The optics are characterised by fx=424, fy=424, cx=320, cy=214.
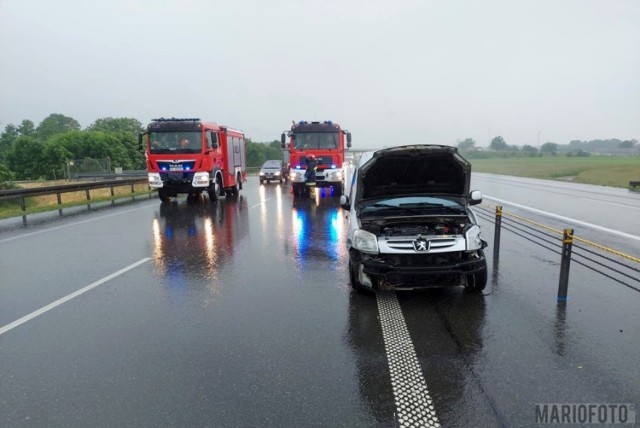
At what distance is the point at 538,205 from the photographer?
54.5ft

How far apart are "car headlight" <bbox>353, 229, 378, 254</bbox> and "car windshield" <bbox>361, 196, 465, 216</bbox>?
64 cm

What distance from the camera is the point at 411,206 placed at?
6.38 m

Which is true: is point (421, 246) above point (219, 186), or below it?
above

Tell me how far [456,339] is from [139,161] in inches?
3837

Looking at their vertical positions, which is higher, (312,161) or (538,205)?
(312,161)

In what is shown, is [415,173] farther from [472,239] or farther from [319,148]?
[319,148]

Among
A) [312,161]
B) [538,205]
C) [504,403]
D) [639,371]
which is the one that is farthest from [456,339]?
[312,161]

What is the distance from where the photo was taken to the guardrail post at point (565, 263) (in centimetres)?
542

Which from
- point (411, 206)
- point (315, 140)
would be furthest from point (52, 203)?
point (411, 206)

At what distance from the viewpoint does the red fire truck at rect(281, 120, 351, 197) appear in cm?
2025

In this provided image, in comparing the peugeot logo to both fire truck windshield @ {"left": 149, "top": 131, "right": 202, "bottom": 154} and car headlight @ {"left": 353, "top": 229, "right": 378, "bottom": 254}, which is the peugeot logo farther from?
fire truck windshield @ {"left": 149, "top": 131, "right": 202, "bottom": 154}

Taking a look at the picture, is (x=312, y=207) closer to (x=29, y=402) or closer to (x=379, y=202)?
(x=379, y=202)

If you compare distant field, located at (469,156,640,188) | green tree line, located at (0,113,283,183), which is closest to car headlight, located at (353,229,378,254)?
distant field, located at (469,156,640,188)

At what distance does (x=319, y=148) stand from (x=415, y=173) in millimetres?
13923
